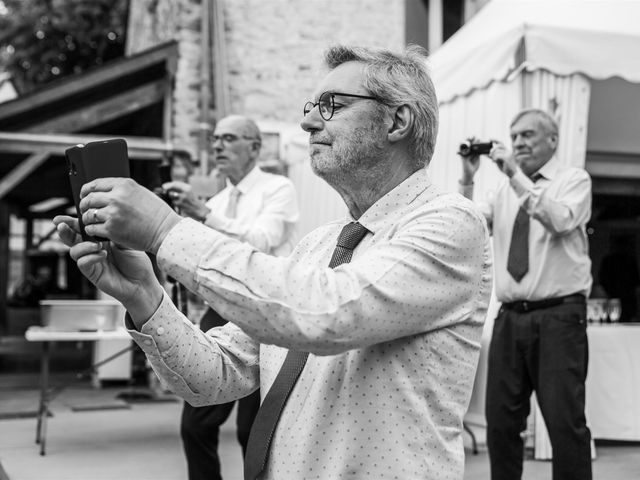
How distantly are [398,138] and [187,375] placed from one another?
66cm

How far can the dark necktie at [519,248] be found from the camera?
13.1 feet

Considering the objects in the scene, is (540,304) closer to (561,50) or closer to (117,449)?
(561,50)

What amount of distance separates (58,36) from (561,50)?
18370 mm

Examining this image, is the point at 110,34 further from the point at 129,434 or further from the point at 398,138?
the point at 398,138

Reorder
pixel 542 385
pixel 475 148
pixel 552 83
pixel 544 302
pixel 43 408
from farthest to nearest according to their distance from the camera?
pixel 43 408, pixel 552 83, pixel 475 148, pixel 544 302, pixel 542 385

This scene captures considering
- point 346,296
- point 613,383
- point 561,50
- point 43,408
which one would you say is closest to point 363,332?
point 346,296

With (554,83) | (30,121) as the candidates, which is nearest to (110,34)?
(30,121)

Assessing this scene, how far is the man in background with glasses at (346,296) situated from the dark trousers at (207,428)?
82.5 inches

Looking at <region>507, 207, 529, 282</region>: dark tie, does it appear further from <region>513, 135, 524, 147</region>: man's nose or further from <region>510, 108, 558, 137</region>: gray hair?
<region>510, 108, 558, 137</region>: gray hair

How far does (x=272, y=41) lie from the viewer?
31.9 feet

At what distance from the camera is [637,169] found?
6367 mm

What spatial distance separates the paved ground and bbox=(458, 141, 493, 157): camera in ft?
6.45

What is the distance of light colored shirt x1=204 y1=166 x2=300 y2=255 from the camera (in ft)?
13.1

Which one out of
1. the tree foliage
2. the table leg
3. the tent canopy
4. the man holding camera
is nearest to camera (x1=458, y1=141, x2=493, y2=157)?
the man holding camera
